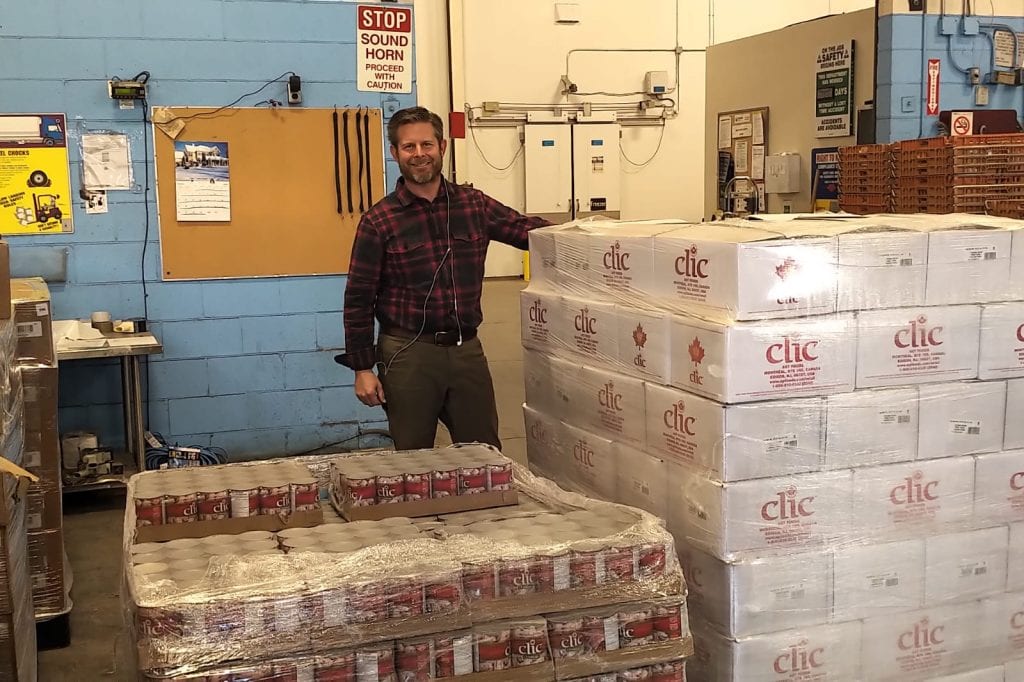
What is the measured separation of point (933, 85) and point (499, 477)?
14.4 ft

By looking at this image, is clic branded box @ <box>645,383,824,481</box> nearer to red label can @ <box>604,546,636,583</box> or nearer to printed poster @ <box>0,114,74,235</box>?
red label can @ <box>604,546,636,583</box>

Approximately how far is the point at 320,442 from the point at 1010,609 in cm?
408

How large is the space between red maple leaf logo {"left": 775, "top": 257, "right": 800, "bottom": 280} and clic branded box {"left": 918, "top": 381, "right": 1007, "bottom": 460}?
0.48 metres

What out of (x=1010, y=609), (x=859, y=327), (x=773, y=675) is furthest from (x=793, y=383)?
(x=1010, y=609)

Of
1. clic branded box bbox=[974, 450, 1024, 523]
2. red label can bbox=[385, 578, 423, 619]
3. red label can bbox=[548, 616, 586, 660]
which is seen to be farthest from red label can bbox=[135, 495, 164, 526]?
clic branded box bbox=[974, 450, 1024, 523]

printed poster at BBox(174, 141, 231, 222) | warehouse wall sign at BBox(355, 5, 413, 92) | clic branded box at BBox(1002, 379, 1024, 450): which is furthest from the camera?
warehouse wall sign at BBox(355, 5, 413, 92)

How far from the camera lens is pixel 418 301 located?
145 inches

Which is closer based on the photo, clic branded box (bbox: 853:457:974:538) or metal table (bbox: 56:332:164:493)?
clic branded box (bbox: 853:457:974:538)

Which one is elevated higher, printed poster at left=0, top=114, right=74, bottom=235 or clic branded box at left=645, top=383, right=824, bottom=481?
printed poster at left=0, top=114, right=74, bottom=235

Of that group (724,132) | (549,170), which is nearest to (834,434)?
(724,132)

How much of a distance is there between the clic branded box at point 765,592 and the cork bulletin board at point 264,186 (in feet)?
12.3

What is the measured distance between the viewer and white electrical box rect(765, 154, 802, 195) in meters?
6.54

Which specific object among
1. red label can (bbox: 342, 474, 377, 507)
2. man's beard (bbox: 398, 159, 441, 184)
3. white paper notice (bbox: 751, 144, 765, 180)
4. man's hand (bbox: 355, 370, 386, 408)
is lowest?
red label can (bbox: 342, 474, 377, 507)

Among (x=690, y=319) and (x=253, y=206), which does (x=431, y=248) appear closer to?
(x=690, y=319)
